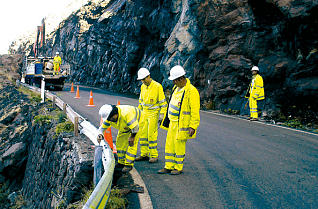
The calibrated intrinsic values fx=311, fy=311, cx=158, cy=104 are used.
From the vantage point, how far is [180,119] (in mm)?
5816

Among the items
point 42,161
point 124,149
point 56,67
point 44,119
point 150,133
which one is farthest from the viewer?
point 56,67

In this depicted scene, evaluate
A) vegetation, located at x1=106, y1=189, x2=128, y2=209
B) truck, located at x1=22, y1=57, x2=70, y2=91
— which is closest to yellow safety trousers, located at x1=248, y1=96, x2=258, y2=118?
vegetation, located at x1=106, y1=189, x2=128, y2=209

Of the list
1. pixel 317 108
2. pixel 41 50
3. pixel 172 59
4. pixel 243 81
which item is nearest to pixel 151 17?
pixel 172 59

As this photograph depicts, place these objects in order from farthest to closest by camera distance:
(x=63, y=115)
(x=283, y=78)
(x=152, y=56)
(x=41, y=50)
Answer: (x=41, y=50)
(x=152, y=56)
(x=283, y=78)
(x=63, y=115)

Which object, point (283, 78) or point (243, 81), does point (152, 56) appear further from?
point (283, 78)

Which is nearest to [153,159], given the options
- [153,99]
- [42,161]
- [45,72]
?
[153,99]

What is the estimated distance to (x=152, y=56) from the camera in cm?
2767

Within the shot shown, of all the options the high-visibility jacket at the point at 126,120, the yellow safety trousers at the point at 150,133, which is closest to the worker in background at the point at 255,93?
the yellow safety trousers at the point at 150,133

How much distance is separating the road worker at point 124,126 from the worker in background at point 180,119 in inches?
25.9

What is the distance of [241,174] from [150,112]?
2.32 m

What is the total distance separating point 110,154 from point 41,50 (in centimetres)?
6403

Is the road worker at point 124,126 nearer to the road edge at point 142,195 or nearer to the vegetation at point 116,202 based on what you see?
the road edge at point 142,195

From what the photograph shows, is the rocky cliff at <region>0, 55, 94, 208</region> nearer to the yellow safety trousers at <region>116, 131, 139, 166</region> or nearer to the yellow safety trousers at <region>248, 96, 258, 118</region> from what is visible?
the yellow safety trousers at <region>116, 131, 139, 166</region>

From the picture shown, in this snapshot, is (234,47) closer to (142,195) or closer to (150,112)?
(150,112)
